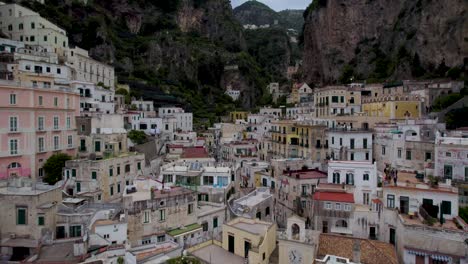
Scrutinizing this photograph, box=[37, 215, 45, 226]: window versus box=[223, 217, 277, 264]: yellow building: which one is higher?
box=[37, 215, 45, 226]: window

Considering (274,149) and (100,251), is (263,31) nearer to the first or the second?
(274,149)

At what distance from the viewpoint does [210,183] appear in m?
30.7

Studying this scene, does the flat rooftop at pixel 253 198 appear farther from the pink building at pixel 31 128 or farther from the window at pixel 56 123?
the window at pixel 56 123

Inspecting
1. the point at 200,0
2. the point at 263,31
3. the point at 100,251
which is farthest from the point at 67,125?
the point at 263,31

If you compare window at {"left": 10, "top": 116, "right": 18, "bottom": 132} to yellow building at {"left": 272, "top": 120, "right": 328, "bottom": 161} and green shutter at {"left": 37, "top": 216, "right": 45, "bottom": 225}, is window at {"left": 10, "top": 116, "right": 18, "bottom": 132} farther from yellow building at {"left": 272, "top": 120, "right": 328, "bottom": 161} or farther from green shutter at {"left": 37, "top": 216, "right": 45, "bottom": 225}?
yellow building at {"left": 272, "top": 120, "right": 328, "bottom": 161}

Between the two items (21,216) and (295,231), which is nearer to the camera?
(295,231)

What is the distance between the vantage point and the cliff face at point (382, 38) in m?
62.0

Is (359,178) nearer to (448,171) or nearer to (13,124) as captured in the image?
(448,171)

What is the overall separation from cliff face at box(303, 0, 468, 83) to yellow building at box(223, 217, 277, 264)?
2180 inches

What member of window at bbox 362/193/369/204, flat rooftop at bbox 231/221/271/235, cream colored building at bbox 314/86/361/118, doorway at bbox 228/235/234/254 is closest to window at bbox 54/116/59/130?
flat rooftop at bbox 231/221/271/235

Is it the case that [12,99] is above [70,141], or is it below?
above

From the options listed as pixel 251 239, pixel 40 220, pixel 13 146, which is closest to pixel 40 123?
pixel 13 146

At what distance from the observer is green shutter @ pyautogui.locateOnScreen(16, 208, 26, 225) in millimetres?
20750

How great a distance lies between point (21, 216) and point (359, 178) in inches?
974
